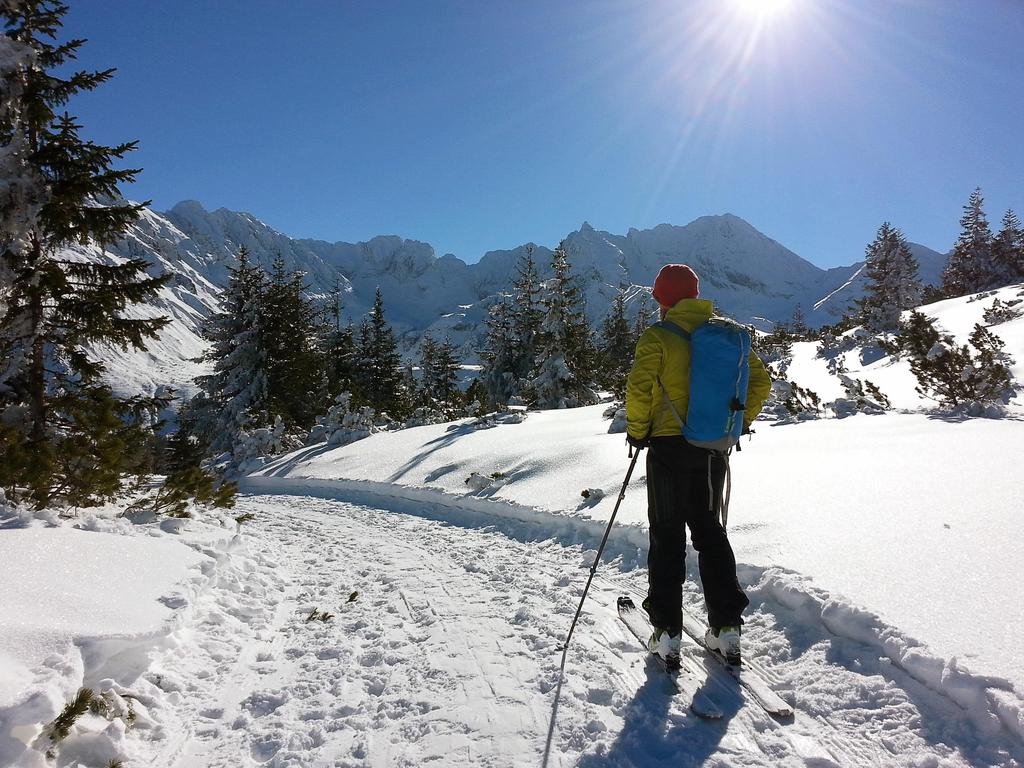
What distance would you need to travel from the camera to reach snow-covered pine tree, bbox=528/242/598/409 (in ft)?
67.5

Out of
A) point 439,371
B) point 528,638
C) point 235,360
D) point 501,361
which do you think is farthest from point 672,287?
point 439,371

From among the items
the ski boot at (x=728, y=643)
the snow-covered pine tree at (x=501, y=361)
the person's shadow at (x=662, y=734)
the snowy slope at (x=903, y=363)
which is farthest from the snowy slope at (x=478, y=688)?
the snow-covered pine tree at (x=501, y=361)

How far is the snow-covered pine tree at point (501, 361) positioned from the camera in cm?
2605

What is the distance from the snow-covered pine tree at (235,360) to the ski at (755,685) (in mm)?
20452

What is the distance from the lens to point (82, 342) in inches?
308

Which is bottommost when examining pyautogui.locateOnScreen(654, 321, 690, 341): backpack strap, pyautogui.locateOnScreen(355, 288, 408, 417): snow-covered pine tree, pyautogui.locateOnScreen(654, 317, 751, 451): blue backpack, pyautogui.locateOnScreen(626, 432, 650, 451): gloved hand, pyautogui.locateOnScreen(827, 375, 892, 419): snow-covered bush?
pyautogui.locateOnScreen(626, 432, 650, 451): gloved hand

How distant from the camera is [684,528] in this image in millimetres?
3174

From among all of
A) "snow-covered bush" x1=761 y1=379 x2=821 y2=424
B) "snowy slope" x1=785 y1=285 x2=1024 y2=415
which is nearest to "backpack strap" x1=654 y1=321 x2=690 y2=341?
"snow-covered bush" x1=761 y1=379 x2=821 y2=424

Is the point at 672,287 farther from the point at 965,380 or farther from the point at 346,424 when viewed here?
the point at 346,424

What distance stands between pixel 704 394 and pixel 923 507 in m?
3.02

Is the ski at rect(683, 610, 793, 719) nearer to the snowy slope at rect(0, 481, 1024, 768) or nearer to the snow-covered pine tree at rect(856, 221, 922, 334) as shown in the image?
the snowy slope at rect(0, 481, 1024, 768)

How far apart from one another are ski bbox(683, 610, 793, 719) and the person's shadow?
0.12 meters

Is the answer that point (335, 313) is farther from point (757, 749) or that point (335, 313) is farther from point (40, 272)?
point (757, 749)

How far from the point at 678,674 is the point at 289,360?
71.3 ft
